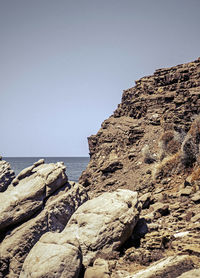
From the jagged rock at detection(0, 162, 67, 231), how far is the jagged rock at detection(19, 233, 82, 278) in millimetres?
2849

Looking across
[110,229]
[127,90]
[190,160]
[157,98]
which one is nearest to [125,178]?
[190,160]

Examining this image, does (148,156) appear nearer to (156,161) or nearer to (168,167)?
(156,161)

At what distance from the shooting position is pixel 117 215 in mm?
7594

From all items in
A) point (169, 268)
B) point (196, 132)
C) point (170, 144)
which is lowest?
point (169, 268)

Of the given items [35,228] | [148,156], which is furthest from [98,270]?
[148,156]

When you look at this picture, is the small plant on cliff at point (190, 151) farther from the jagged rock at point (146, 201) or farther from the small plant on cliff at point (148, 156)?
the small plant on cliff at point (148, 156)

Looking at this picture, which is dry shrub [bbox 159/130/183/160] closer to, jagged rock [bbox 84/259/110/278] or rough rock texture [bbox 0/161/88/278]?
rough rock texture [bbox 0/161/88/278]

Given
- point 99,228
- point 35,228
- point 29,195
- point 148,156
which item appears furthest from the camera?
point 148,156

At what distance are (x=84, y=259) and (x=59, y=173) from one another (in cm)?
432

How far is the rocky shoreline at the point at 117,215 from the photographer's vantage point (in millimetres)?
6160

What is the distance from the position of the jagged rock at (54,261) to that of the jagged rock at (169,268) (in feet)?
4.82

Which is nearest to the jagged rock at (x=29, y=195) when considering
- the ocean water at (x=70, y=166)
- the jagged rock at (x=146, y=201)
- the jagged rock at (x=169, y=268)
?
the jagged rock at (x=146, y=201)

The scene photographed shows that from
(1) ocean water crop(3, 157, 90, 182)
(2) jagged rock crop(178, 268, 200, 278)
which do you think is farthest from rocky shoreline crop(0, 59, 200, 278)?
(1) ocean water crop(3, 157, 90, 182)

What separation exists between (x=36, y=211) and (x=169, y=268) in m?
5.68
